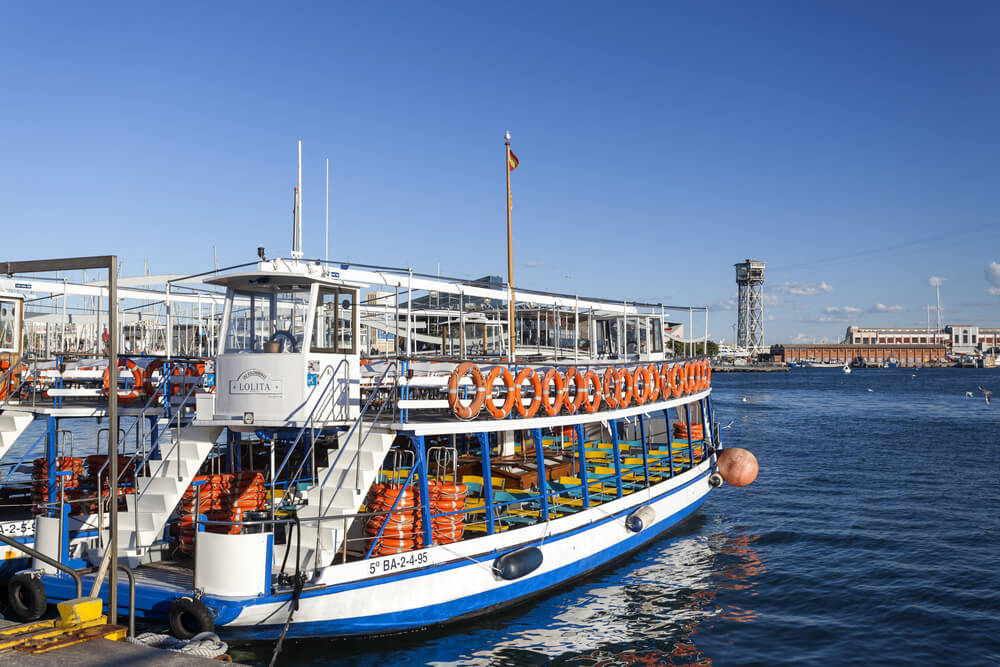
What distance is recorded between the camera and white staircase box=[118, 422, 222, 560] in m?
13.6

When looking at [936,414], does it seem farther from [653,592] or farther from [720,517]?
[653,592]

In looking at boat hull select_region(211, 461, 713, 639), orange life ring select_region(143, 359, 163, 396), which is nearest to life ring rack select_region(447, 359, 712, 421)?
boat hull select_region(211, 461, 713, 639)

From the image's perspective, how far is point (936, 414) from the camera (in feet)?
218

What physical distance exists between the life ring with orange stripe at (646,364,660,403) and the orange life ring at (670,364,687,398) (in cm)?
112

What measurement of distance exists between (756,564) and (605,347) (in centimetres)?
1115

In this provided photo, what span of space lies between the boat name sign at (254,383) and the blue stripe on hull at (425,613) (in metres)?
3.51

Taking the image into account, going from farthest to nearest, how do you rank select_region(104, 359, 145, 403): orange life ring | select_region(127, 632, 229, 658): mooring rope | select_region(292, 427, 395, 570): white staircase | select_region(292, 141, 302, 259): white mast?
select_region(104, 359, 145, 403): orange life ring < select_region(292, 141, 302, 259): white mast < select_region(292, 427, 395, 570): white staircase < select_region(127, 632, 229, 658): mooring rope

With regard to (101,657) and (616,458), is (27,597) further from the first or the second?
(616,458)

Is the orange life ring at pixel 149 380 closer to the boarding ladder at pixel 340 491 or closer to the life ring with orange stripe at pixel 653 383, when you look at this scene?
the boarding ladder at pixel 340 491

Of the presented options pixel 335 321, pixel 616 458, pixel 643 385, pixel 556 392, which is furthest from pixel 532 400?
pixel 643 385

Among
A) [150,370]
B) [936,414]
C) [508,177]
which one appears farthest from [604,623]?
[936,414]

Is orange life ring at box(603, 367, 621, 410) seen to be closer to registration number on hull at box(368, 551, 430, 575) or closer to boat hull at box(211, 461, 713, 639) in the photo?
boat hull at box(211, 461, 713, 639)

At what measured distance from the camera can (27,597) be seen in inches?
502

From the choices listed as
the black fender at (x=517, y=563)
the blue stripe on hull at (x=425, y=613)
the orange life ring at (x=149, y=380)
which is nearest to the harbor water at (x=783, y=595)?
the blue stripe on hull at (x=425, y=613)
